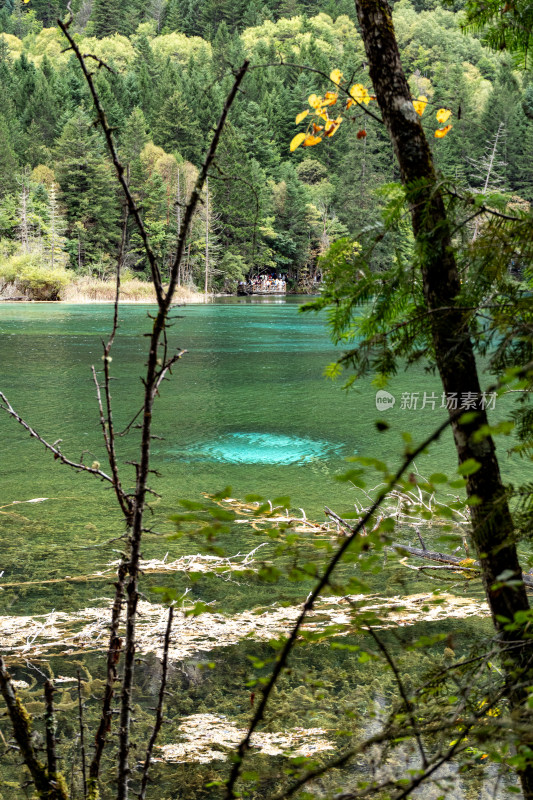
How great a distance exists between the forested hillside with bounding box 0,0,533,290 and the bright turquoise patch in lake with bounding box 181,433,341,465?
26873 millimetres

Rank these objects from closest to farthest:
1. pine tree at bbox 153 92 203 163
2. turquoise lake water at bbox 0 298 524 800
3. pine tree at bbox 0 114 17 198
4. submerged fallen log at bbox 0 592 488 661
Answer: turquoise lake water at bbox 0 298 524 800
submerged fallen log at bbox 0 592 488 661
pine tree at bbox 0 114 17 198
pine tree at bbox 153 92 203 163

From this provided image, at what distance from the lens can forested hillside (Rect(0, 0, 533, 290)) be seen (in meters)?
55.9

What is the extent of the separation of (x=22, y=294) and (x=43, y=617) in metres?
42.5

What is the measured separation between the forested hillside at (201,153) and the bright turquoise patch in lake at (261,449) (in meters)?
26.9

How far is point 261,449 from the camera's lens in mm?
10039

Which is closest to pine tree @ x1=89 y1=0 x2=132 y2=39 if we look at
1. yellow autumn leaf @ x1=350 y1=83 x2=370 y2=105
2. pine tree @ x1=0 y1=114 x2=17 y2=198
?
pine tree @ x1=0 y1=114 x2=17 y2=198

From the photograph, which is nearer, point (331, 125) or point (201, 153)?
point (331, 125)

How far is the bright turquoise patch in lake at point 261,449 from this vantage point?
9469mm

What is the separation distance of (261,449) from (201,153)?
70.4 metres

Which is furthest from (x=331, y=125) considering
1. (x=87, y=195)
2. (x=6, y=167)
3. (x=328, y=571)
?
(x=6, y=167)

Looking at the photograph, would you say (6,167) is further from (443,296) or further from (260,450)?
(443,296)

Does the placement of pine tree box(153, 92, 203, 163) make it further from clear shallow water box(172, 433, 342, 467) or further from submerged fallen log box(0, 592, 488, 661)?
submerged fallen log box(0, 592, 488, 661)

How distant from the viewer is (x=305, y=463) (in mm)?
9312

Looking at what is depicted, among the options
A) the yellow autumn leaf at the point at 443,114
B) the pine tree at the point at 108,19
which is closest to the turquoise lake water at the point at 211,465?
the yellow autumn leaf at the point at 443,114
